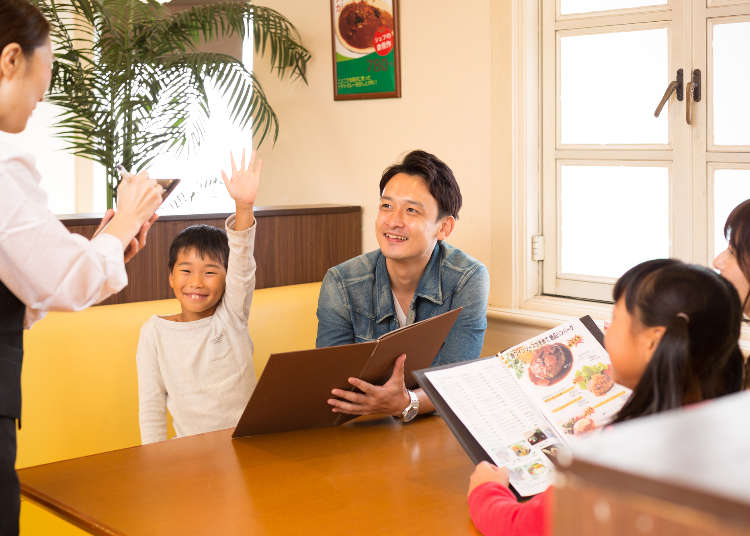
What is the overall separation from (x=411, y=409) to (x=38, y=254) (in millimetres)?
920

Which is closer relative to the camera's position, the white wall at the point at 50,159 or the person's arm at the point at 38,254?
the person's arm at the point at 38,254

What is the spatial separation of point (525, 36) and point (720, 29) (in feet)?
2.13

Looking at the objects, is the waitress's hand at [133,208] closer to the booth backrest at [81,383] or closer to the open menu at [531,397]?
the open menu at [531,397]

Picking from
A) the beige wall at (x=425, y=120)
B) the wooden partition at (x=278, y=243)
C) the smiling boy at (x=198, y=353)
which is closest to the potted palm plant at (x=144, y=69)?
the beige wall at (x=425, y=120)

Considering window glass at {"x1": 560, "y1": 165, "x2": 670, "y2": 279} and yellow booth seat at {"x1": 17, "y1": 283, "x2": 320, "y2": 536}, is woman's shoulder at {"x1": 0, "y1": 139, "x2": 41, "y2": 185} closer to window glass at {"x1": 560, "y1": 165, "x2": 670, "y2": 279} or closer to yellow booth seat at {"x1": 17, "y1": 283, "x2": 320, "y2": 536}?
yellow booth seat at {"x1": 17, "y1": 283, "x2": 320, "y2": 536}

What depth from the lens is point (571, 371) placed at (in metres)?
1.58

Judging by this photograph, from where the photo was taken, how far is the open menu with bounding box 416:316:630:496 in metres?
1.50

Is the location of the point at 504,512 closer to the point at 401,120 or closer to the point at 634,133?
the point at 634,133

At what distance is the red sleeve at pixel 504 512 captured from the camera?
46.1 inches

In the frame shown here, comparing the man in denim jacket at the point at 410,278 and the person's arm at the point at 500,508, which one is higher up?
the man in denim jacket at the point at 410,278

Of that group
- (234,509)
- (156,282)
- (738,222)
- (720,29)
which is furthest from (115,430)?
(720,29)

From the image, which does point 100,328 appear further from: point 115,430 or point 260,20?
point 260,20

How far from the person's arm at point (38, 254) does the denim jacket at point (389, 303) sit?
41.3 inches

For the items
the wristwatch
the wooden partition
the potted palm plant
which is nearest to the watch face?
the wristwatch
